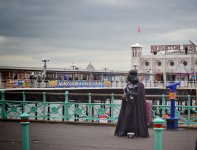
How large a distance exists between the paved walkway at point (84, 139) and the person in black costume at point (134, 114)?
0.99 ft

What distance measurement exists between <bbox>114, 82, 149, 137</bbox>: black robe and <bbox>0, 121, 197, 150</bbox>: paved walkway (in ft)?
1.00

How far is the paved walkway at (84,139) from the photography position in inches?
375

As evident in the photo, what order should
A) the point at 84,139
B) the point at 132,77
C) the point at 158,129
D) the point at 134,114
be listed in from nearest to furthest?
the point at 158,129
the point at 84,139
the point at 134,114
the point at 132,77

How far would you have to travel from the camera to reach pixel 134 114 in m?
10.9

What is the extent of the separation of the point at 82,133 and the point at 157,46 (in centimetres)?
10334

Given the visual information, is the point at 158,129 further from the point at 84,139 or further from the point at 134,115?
the point at 84,139

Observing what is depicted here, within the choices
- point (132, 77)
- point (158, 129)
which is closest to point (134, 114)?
point (132, 77)

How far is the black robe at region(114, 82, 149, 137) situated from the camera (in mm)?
10930

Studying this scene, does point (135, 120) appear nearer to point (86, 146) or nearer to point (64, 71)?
point (86, 146)

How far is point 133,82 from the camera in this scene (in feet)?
37.6

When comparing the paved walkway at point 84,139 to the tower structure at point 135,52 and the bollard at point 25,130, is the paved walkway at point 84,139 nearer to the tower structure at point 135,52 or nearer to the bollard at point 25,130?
the bollard at point 25,130

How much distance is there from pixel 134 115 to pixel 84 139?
151 cm

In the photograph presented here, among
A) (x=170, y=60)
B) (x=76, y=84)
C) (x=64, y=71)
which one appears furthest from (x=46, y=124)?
(x=170, y=60)

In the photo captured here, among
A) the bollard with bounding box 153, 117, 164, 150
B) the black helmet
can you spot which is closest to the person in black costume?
the black helmet
